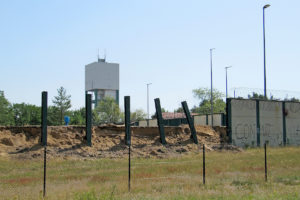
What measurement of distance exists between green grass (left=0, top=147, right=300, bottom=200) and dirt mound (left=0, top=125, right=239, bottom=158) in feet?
5.47

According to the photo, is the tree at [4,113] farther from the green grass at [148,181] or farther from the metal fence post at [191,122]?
the green grass at [148,181]

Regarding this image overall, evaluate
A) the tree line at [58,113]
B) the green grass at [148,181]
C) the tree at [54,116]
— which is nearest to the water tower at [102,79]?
the tree line at [58,113]

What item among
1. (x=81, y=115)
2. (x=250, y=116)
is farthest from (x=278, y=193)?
(x=81, y=115)

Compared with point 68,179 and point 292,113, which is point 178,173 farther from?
point 292,113

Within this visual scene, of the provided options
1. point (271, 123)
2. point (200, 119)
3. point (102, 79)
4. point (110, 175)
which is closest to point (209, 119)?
point (200, 119)

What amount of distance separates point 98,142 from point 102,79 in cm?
8141

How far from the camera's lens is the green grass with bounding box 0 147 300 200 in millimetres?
10883

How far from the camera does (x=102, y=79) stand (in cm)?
10475

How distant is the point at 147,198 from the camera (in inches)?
402

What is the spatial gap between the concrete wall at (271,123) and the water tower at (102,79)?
7385cm

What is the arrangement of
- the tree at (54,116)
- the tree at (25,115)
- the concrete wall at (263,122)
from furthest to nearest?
the tree at (25,115)
the tree at (54,116)
the concrete wall at (263,122)

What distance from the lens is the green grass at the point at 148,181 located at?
35.7 feet

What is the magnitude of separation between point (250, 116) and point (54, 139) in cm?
1735

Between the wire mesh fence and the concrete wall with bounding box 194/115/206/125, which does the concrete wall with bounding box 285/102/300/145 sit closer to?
the concrete wall with bounding box 194/115/206/125
